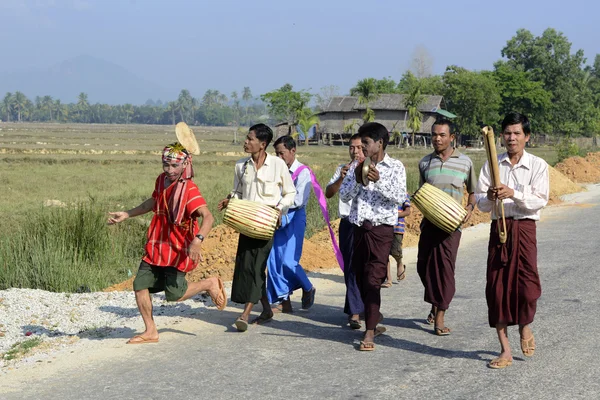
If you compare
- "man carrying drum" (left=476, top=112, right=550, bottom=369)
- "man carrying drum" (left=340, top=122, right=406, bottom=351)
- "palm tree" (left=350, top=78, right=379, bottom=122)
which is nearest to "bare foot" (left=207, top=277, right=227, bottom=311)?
"man carrying drum" (left=340, top=122, right=406, bottom=351)

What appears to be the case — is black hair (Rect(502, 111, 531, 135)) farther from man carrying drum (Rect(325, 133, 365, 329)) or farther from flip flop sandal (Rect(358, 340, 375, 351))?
flip flop sandal (Rect(358, 340, 375, 351))

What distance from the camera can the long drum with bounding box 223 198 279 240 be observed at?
659 cm

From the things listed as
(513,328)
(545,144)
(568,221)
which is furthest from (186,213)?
(545,144)

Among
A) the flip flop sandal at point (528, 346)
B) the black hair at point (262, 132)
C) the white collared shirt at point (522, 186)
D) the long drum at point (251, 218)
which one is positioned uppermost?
the black hair at point (262, 132)

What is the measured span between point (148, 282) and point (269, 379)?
143cm

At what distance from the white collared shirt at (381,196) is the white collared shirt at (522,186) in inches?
27.1

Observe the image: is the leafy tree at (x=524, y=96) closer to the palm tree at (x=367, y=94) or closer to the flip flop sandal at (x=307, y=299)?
the palm tree at (x=367, y=94)

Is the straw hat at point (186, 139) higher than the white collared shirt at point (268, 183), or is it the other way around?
the straw hat at point (186, 139)

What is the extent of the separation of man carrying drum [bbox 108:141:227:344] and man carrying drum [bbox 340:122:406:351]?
125 cm

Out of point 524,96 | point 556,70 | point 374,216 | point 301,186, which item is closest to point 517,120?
point 374,216

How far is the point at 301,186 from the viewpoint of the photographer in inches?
308

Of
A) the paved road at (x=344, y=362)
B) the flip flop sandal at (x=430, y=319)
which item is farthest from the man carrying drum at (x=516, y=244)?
the flip flop sandal at (x=430, y=319)

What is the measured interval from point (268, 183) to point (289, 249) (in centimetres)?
91

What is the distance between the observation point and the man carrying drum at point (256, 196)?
696 centimetres
